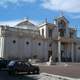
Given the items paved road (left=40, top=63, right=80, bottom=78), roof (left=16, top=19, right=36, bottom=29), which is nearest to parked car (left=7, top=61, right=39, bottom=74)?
paved road (left=40, top=63, right=80, bottom=78)

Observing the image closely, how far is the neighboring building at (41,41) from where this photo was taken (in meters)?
68.4

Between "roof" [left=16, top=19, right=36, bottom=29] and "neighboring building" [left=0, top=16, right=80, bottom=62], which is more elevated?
"roof" [left=16, top=19, right=36, bottom=29]

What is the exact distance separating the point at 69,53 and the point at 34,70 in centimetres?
4808

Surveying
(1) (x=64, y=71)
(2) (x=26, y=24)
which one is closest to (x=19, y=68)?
(1) (x=64, y=71)

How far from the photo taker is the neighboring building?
6838 cm

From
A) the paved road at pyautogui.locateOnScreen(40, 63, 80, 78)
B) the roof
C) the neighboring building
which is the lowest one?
the paved road at pyautogui.locateOnScreen(40, 63, 80, 78)

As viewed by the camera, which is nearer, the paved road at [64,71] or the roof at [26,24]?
the paved road at [64,71]

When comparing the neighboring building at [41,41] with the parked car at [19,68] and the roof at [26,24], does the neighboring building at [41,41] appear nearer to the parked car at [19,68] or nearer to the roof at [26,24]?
the roof at [26,24]

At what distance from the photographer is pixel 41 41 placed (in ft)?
242

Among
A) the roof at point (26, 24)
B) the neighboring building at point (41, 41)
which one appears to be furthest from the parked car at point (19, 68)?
the roof at point (26, 24)

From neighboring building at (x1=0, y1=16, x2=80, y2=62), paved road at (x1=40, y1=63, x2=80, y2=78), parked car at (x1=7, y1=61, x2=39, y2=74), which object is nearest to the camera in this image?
paved road at (x1=40, y1=63, x2=80, y2=78)

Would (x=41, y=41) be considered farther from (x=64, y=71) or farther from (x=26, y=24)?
(x=64, y=71)

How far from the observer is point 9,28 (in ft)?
226

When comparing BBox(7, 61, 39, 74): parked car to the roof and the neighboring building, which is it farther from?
the roof
